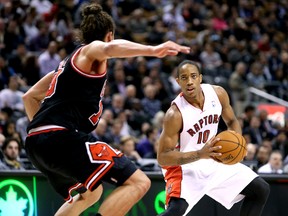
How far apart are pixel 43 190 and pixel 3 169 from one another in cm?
59

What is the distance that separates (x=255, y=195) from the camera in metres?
6.35

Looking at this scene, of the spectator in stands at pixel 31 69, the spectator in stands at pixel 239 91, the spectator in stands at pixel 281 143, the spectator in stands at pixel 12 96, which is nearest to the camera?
the spectator in stands at pixel 12 96

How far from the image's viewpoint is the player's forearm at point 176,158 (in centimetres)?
607

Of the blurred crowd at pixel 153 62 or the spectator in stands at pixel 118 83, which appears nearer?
the blurred crowd at pixel 153 62

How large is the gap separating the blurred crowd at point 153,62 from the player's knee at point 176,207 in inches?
97.4

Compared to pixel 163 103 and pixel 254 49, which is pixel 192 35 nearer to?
pixel 254 49

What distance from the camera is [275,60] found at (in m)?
16.9

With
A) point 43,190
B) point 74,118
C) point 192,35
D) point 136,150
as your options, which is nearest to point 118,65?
point 136,150

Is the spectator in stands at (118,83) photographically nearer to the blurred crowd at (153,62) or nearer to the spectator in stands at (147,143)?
the blurred crowd at (153,62)

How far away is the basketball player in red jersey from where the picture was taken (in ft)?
17.1

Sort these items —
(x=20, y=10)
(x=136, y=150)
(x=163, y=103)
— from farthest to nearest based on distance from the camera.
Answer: (x=20, y=10) → (x=163, y=103) → (x=136, y=150)

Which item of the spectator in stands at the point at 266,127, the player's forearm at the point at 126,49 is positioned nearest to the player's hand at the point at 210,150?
the player's forearm at the point at 126,49

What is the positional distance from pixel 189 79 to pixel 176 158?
712 millimetres

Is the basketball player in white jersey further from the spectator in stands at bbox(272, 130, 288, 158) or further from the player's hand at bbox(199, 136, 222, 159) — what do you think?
the spectator in stands at bbox(272, 130, 288, 158)
